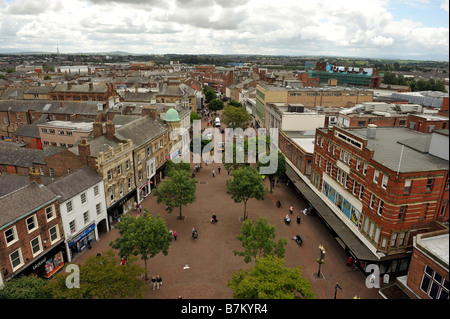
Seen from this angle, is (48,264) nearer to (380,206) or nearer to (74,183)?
(74,183)

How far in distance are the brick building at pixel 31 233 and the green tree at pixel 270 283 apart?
62.0 ft

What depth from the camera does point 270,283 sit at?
734 inches

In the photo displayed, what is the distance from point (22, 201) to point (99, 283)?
1254 centimetres

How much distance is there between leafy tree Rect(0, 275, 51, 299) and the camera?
20000 millimetres

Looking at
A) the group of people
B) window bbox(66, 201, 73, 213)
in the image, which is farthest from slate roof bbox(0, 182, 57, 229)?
the group of people

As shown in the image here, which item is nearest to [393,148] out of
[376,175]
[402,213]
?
[376,175]

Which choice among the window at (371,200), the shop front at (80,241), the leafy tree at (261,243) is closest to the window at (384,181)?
the window at (371,200)

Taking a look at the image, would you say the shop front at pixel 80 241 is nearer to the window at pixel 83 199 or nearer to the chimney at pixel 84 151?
the window at pixel 83 199

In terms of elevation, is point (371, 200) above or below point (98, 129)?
below

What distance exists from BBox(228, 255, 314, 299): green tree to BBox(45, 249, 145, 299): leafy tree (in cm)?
740

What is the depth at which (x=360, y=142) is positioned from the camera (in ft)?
101

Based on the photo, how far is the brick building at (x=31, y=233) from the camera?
25.4 metres
